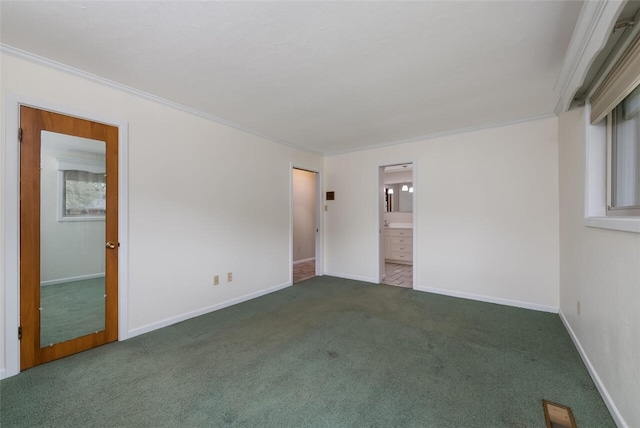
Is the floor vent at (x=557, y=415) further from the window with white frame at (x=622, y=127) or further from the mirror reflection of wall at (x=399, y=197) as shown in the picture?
the mirror reflection of wall at (x=399, y=197)

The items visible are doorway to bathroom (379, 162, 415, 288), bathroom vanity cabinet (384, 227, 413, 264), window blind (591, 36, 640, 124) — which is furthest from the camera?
bathroom vanity cabinet (384, 227, 413, 264)

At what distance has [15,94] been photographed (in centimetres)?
207

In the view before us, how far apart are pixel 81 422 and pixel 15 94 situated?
2.41m

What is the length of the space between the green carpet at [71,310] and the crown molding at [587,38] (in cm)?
411

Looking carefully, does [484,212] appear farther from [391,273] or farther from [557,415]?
[557,415]

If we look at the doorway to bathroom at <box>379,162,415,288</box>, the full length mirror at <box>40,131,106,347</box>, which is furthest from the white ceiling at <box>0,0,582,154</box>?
the doorway to bathroom at <box>379,162,415,288</box>

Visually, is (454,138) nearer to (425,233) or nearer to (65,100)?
(425,233)

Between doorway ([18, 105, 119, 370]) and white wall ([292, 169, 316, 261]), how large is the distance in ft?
13.7

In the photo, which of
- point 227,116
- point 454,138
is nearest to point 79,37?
point 227,116

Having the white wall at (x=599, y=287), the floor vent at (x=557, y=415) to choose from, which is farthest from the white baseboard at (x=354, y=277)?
the floor vent at (x=557, y=415)

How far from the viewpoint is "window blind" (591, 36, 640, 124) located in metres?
1.49

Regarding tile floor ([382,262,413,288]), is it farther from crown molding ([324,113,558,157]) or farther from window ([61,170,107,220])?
window ([61,170,107,220])

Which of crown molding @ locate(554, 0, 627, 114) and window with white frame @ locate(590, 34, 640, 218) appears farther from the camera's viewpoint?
window with white frame @ locate(590, 34, 640, 218)

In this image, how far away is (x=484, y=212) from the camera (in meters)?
3.79
